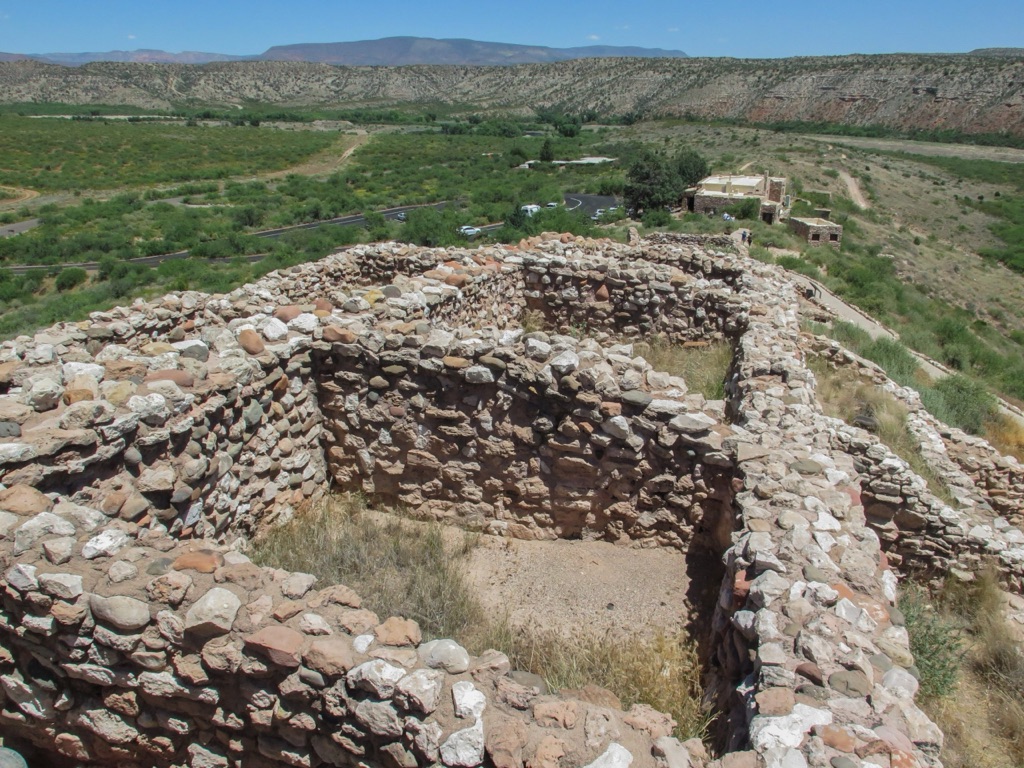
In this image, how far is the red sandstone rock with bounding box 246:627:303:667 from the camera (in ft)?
9.32

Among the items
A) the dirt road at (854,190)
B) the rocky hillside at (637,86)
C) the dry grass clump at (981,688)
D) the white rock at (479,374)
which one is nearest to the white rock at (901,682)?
the dry grass clump at (981,688)

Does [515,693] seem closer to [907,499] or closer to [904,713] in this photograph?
[904,713]

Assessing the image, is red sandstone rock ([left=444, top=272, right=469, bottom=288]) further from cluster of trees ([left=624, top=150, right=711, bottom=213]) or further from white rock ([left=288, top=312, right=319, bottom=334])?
cluster of trees ([left=624, top=150, right=711, bottom=213])

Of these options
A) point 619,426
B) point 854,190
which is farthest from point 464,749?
point 854,190

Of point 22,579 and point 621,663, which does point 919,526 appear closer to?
point 621,663

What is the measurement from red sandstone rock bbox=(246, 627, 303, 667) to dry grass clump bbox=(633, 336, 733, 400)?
204 inches

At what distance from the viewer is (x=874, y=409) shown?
293 inches

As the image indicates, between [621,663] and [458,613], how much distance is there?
99 cm

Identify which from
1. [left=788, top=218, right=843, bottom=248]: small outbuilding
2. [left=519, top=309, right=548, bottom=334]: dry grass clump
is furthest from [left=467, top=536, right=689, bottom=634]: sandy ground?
[left=788, top=218, right=843, bottom=248]: small outbuilding

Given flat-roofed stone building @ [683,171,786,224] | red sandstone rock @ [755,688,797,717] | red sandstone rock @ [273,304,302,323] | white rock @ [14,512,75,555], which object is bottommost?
red sandstone rock @ [755,688,797,717]

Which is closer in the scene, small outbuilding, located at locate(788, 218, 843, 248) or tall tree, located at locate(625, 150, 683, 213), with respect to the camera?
small outbuilding, located at locate(788, 218, 843, 248)

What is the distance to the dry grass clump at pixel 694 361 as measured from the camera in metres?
7.33

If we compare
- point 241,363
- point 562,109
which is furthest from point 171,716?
point 562,109

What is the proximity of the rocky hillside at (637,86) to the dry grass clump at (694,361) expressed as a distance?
93266 millimetres
